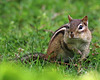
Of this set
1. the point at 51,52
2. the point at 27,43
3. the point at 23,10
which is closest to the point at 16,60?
the point at 51,52

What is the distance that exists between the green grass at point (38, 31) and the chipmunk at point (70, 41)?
28cm

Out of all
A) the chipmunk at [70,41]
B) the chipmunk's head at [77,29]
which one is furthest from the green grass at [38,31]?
the chipmunk's head at [77,29]

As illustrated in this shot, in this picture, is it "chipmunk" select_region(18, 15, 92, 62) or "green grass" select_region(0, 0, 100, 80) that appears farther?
"chipmunk" select_region(18, 15, 92, 62)

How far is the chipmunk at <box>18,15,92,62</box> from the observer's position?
443 centimetres

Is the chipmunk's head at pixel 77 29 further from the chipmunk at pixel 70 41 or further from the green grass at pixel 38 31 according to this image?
the green grass at pixel 38 31

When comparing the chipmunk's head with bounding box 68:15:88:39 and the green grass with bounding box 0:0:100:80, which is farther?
the chipmunk's head with bounding box 68:15:88:39

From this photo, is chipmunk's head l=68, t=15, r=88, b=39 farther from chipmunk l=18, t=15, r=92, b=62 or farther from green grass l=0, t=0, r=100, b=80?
green grass l=0, t=0, r=100, b=80

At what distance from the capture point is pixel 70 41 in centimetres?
462

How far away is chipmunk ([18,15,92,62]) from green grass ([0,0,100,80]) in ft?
0.93

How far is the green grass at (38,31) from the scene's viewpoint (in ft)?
12.9

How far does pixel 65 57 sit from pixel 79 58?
1.19 ft

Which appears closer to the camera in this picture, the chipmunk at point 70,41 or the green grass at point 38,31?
the green grass at point 38,31

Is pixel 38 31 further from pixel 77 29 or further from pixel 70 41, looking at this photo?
pixel 77 29

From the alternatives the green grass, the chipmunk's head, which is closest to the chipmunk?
the chipmunk's head
